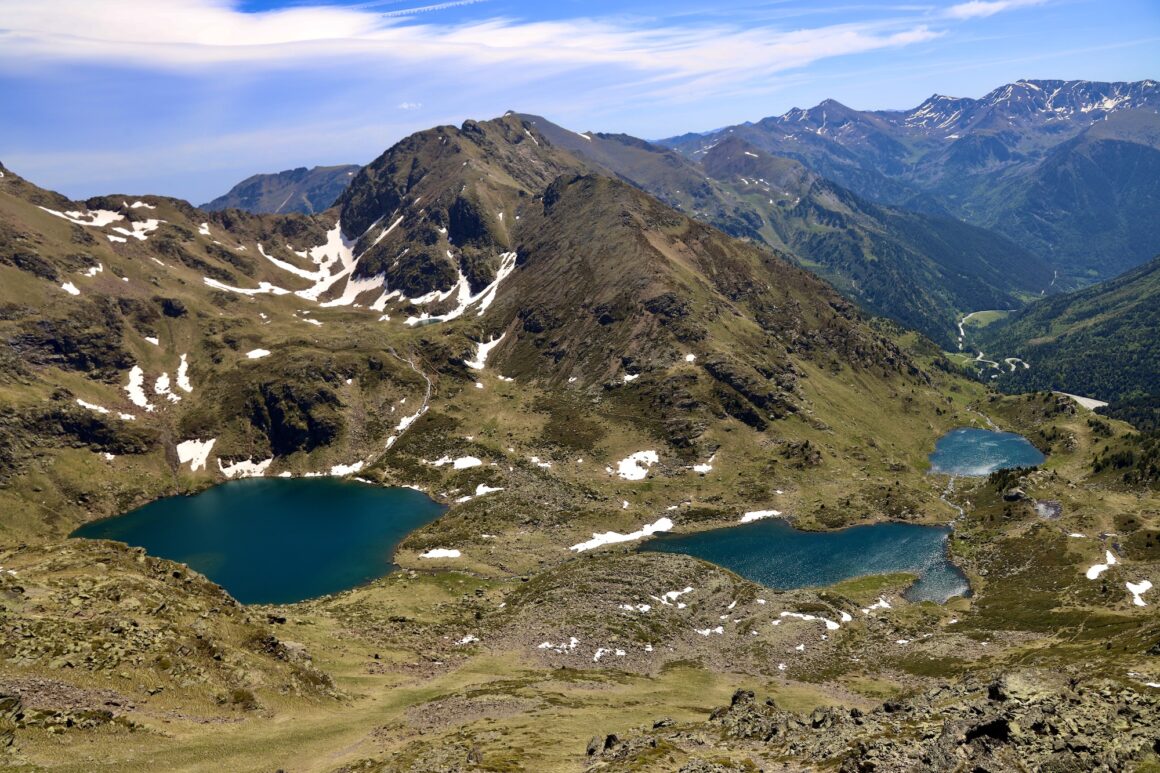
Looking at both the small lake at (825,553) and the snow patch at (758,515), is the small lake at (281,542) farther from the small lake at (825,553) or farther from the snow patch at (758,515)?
the snow patch at (758,515)

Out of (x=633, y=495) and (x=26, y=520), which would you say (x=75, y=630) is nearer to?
(x=633, y=495)

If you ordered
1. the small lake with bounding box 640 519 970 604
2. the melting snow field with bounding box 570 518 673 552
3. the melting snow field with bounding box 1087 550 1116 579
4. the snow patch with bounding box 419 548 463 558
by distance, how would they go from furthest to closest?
the melting snow field with bounding box 570 518 673 552 → the snow patch with bounding box 419 548 463 558 → the small lake with bounding box 640 519 970 604 → the melting snow field with bounding box 1087 550 1116 579

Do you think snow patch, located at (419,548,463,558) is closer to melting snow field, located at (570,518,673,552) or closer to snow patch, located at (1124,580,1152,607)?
melting snow field, located at (570,518,673,552)

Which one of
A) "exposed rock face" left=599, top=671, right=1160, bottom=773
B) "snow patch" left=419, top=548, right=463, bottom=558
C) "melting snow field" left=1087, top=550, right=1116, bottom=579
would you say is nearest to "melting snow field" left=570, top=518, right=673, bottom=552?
"snow patch" left=419, top=548, right=463, bottom=558

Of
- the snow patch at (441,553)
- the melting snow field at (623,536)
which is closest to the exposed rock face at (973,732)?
the melting snow field at (623,536)

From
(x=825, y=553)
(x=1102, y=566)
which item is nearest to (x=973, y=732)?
(x=1102, y=566)

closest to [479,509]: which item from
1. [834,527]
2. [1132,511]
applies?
[834,527]

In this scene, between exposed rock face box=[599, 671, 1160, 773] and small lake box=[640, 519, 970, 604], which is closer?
exposed rock face box=[599, 671, 1160, 773]
